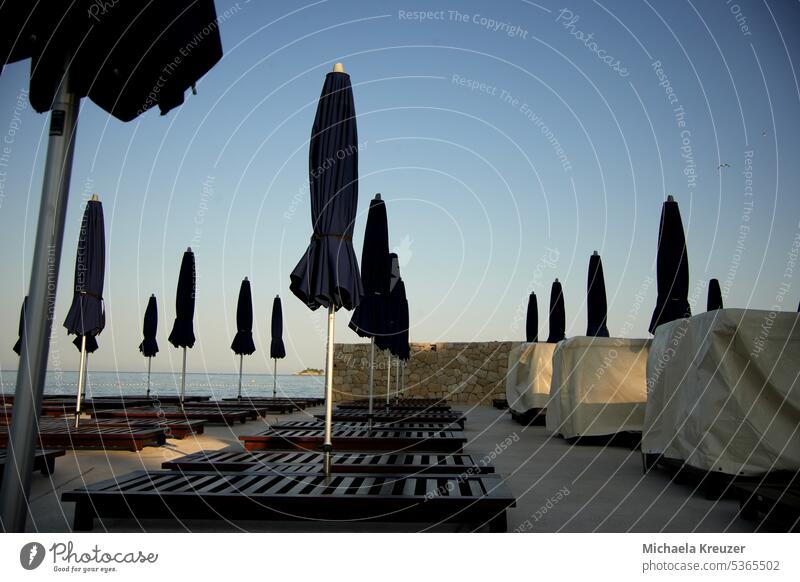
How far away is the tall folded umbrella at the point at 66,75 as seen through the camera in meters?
2.44

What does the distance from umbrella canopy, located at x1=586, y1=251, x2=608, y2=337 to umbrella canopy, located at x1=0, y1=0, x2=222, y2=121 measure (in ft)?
28.5

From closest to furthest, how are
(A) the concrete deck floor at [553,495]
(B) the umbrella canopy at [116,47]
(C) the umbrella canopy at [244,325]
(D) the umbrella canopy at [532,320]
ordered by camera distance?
1. (B) the umbrella canopy at [116,47]
2. (A) the concrete deck floor at [553,495]
3. (C) the umbrella canopy at [244,325]
4. (D) the umbrella canopy at [532,320]

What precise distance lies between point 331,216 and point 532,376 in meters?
8.10

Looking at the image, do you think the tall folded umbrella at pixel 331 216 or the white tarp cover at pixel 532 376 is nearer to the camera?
the tall folded umbrella at pixel 331 216

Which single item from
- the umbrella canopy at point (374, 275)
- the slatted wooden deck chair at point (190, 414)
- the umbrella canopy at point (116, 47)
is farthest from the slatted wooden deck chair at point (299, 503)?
the slatted wooden deck chair at point (190, 414)

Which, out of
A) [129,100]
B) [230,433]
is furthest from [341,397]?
[129,100]

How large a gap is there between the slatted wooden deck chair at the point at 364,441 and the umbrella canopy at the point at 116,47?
447 centimetres

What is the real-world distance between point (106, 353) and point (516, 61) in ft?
37.2

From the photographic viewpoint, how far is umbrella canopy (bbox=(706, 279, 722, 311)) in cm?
1131

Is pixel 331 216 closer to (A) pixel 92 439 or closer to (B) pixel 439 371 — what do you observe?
(A) pixel 92 439

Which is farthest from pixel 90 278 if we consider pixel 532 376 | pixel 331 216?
pixel 532 376

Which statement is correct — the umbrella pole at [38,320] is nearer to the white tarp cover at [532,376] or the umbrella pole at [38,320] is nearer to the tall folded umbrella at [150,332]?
the white tarp cover at [532,376]

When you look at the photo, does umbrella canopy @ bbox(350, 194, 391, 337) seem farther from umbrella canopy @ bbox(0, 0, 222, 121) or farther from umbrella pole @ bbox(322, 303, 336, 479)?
umbrella canopy @ bbox(0, 0, 222, 121)
